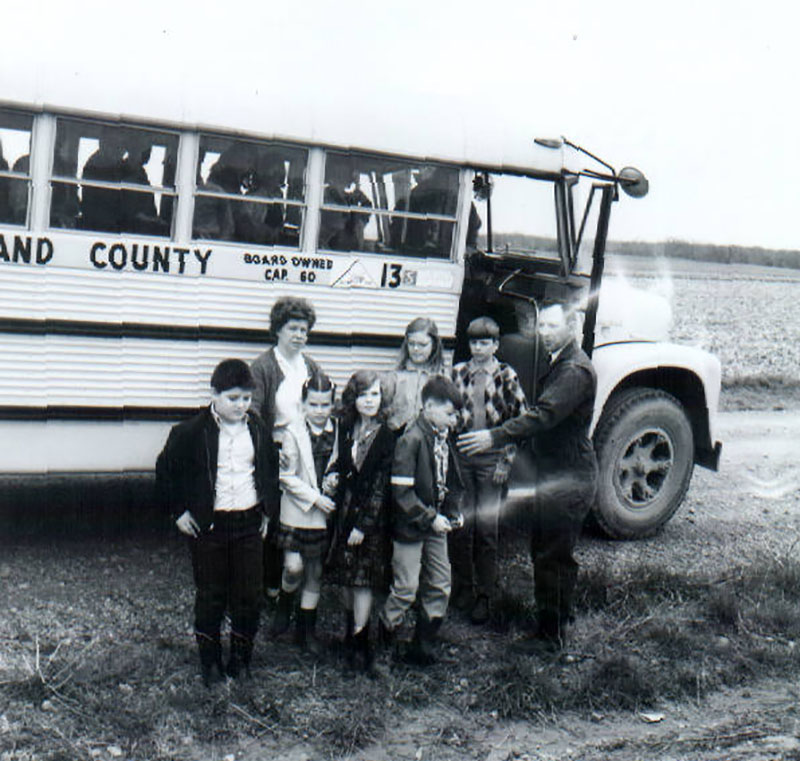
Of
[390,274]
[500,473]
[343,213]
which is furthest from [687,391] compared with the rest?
[343,213]

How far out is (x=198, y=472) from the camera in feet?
12.4

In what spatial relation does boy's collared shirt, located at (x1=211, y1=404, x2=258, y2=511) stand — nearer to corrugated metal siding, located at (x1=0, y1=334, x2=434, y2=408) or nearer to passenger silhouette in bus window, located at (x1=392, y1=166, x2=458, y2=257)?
corrugated metal siding, located at (x1=0, y1=334, x2=434, y2=408)

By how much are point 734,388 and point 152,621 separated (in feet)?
33.9

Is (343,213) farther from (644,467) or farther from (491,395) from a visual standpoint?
(644,467)

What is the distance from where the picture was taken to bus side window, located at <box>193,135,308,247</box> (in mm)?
4898

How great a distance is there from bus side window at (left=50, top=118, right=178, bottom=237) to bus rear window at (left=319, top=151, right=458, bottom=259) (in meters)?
0.83

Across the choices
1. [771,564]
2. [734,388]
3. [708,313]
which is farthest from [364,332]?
[708,313]

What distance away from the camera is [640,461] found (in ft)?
20.6

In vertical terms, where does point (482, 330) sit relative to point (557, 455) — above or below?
above

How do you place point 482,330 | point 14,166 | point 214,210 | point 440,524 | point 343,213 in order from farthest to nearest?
point 343,213 < point 214,210 < point 482,330 < point 14,166 < point 440,524

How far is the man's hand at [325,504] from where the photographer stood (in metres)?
4.07

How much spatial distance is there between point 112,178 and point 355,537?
7.04 ft

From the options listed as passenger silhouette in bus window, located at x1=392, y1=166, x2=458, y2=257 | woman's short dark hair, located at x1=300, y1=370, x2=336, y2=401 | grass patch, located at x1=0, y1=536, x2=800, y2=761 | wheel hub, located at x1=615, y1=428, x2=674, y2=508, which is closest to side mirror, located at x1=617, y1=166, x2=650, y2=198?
passenger silhouette in bus window, located at x1=392, y1=166, x2=458, y2=257

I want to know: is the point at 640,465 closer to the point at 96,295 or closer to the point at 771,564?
the point at 771,564
